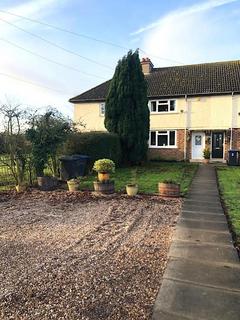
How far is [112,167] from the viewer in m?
11.7

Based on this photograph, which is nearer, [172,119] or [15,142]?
[15,142]

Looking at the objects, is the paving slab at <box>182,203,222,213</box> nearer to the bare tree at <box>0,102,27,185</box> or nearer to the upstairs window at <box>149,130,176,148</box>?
the bare tree at <box>0,102,27,185</box>

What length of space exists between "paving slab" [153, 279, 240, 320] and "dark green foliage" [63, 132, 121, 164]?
11693 millimetres

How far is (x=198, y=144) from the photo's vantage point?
2366 cm

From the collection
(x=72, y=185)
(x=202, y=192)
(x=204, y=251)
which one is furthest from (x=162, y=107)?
(x=204, y=251)

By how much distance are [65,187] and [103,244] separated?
7.01 meters

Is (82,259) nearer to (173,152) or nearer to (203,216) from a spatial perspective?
(203,216)

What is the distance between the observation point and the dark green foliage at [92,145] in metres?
15.4

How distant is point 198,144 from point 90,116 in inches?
340

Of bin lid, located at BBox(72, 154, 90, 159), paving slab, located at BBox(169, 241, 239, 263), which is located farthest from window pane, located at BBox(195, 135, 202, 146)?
paving slab, located at BBox(169, 241, 239, 263)

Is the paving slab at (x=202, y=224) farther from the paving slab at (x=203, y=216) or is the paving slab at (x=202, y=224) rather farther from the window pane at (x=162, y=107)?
the window pane at (x=162, y=107)

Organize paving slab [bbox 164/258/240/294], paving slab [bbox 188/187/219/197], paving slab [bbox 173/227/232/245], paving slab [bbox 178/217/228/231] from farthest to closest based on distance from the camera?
paving slab [bbox 188/187/219/197], paving slab [bbox 178/217/228/231], paving slab [bbox 173/227/232/245], paving slab [bbox 164/258/240/294]

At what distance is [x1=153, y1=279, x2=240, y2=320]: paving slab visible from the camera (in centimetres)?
335

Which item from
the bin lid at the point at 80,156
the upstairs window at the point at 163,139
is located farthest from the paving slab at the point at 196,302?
the upstairs window at the point at 163,139
